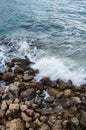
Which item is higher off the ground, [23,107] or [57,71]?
[23,107]

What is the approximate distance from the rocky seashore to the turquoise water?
0.85m

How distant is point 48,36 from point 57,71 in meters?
4.68

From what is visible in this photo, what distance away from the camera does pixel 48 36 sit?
13.7m

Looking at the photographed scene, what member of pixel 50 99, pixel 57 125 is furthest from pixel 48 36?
pixel 57 125

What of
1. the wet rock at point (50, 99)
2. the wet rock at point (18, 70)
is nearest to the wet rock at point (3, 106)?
the wet rock at point (50, 99)

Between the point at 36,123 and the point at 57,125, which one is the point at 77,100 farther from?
the point at 36,123

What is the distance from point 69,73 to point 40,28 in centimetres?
684

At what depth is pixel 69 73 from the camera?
9359 millimetres

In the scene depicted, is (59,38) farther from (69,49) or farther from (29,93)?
(29,93)

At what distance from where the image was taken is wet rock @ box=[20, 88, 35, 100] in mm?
7790

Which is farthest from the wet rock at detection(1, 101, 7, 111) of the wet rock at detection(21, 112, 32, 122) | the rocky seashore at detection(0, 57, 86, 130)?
the wet rock at detection(21, 112, 32, 122)

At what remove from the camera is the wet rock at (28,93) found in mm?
7790

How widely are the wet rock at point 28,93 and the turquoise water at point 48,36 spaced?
1.41 m

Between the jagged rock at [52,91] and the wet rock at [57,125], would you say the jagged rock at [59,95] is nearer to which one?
the jagged rock at [52,91]
